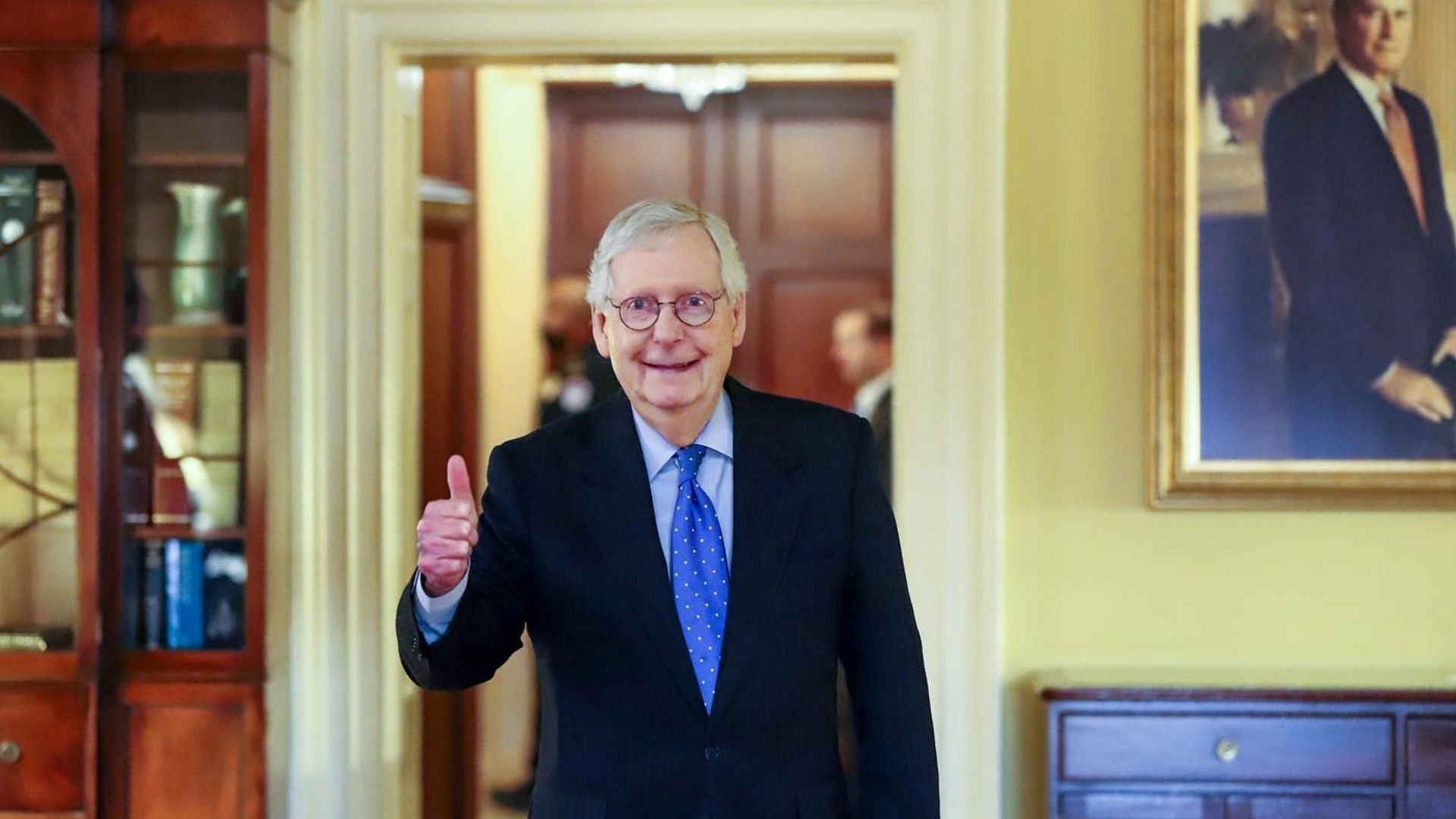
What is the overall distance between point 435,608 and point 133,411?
174cm

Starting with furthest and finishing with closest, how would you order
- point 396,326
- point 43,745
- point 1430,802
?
point 396,326 < point 43,745 < point 1430,802

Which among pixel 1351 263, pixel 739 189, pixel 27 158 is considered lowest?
pixel 1351 263

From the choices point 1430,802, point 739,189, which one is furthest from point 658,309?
point 739,189

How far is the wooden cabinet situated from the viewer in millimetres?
3262

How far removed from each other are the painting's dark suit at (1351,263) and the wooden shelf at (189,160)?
219 cm

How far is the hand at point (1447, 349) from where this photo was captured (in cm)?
352

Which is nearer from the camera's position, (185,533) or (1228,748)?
(1228,748)

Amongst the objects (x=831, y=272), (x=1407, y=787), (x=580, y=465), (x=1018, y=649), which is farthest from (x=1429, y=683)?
(x=831, y=272)

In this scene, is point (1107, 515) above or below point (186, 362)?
below

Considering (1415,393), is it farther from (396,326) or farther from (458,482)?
(458,482)

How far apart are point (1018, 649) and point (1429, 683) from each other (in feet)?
2.69

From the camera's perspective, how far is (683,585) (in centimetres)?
215

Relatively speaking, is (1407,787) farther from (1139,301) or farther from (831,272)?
(831,272)

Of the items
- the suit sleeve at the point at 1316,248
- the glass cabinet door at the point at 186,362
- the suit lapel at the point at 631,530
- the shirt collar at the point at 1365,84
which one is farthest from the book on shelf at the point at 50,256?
the shirt collar at the point at 1365,84
